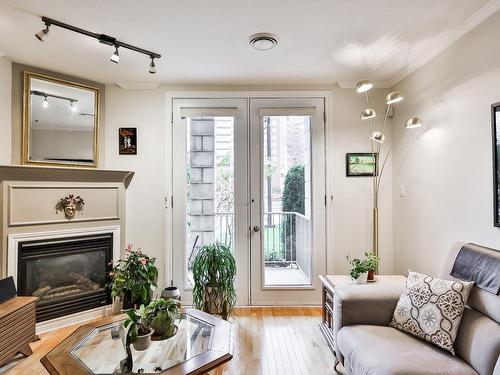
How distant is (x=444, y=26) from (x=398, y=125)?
111 cm

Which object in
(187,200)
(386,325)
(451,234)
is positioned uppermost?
(187,200)

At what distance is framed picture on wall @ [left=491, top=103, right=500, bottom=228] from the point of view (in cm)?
Answer: 182

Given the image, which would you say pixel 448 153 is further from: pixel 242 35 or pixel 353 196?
pixel 242 35

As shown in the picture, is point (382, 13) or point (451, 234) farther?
point (451, 234)

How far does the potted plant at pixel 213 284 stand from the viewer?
2742 millimetres

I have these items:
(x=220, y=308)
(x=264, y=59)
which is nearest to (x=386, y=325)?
(x=220, y=308)

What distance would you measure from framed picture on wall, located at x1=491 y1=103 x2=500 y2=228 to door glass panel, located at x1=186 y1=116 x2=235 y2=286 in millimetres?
2269

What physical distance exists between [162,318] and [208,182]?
1.80 m

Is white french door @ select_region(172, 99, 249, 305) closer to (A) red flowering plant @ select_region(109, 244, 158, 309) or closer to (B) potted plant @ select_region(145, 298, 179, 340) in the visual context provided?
(A) red flowering plant @ select_region(109, 244, 158, 309)

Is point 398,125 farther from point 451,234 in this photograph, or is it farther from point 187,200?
point 187,200

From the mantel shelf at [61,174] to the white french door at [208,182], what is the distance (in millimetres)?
595

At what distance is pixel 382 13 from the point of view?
1971 mm

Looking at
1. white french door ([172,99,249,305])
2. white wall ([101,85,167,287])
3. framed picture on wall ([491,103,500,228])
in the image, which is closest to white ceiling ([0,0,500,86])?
white wall ([101,85,167,287])

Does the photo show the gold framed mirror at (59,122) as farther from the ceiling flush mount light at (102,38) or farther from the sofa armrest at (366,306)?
the sofa armrest at (366,306)
